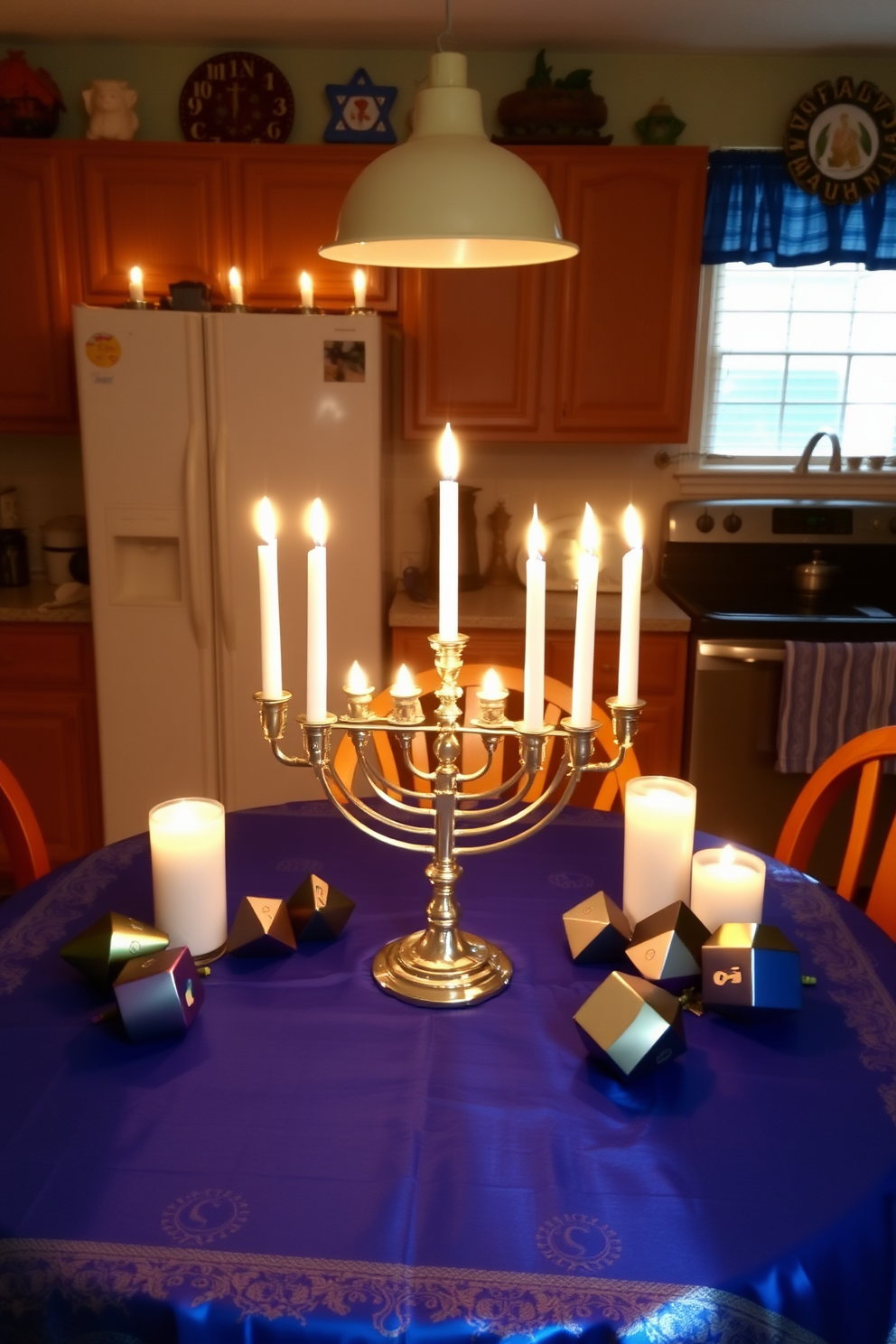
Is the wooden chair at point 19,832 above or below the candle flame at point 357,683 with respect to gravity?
below

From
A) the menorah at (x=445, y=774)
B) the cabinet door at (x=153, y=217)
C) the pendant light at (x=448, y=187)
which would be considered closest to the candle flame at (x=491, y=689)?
the menorah at (x=445, y=774)

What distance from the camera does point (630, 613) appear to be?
1133mm

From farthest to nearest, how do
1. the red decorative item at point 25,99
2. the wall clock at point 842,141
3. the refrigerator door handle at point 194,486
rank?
the wall clock at point 842,141 → the red decorative item at point 25,99 → the refrigerator door handle at point 194,486

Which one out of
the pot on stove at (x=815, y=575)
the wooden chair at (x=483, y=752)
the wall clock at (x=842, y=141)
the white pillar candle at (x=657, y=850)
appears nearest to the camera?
the white pillar candle at (x=657, y=850)

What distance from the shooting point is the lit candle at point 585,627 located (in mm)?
1079

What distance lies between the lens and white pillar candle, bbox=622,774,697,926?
128cm

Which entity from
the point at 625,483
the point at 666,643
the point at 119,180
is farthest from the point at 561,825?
the point at 119,180

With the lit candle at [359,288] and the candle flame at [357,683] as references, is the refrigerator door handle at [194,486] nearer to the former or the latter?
the lit candle at [359,288]

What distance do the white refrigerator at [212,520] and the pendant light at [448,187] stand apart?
148 cm

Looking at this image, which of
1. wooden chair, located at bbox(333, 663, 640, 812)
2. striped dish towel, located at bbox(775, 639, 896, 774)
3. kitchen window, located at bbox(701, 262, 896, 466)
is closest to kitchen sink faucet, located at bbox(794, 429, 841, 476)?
kitchen window, located at bbox(701, 262, 896, 466)

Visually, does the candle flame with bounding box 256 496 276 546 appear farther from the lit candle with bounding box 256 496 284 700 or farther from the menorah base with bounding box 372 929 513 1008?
the menorah base with bounding box 372 929 513 1008

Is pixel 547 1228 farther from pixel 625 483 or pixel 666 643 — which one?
pixel 625 483

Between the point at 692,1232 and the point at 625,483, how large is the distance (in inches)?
109

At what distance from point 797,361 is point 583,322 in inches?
32.6
